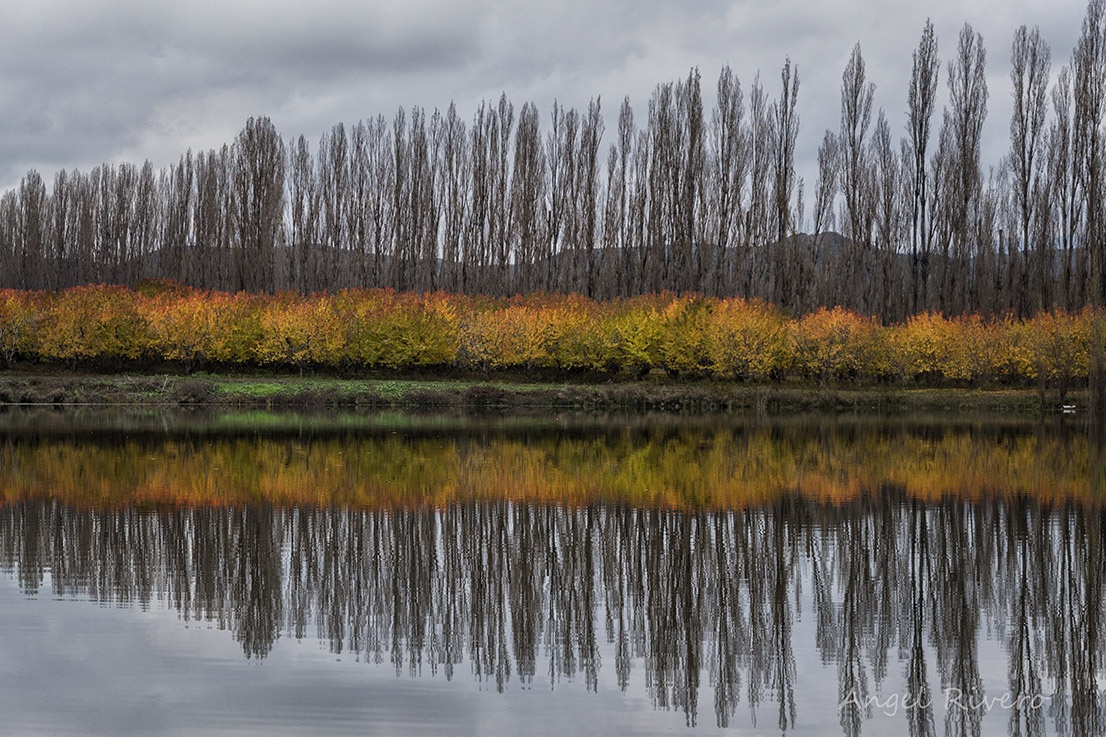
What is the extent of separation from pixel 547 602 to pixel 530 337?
3760cm

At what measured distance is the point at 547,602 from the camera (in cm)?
872

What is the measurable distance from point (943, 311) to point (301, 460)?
4192cm

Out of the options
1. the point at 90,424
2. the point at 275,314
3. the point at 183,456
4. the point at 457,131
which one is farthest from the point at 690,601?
the point at 457,131

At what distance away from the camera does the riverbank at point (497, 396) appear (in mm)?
40406

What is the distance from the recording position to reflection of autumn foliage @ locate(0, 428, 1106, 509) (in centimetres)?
1476

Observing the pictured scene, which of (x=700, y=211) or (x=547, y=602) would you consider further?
(x=700, y=211)

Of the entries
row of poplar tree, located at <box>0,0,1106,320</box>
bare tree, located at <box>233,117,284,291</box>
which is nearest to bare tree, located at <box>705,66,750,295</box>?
row of poplar tree, located at <box>0,0,1106,320</box>

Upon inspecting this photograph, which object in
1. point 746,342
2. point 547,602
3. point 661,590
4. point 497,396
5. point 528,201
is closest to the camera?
point 547,602

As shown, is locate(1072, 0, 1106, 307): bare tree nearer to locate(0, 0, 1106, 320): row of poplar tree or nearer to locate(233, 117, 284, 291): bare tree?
locate(0, 0, 1106, 320): row of poplar tree

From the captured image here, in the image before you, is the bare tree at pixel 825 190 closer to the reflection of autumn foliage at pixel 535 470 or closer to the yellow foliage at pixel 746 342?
the yellow foliage at pixel 746 342

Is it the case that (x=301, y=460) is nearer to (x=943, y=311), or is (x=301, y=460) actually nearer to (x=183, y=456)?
(x=183, y=456)

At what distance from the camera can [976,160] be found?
50781 millimetres

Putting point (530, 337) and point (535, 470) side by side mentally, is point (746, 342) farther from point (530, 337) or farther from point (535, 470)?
point (535, 470)

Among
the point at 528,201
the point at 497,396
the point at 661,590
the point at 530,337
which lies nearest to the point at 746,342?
the point at 530,337
